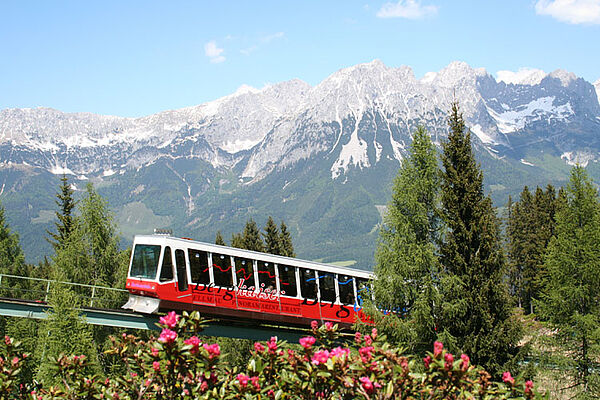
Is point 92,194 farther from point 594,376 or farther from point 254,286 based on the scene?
point 594,376

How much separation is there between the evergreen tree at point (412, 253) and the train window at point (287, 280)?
147 inches

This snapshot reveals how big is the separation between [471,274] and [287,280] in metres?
7.69

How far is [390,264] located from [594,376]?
892 centimetres

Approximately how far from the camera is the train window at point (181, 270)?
2120 cm

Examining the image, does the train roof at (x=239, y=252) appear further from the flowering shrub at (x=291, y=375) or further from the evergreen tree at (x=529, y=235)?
the evergreen tree at (x=529, y=235)

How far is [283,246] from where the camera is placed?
174 feet

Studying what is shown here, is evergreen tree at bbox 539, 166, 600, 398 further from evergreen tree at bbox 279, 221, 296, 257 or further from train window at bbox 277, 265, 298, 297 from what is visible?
evergreen tree at bbox 279, 221, 296, 257

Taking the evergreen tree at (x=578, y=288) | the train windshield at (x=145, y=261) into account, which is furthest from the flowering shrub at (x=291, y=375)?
the evergreen tree at (x=578, y=288)

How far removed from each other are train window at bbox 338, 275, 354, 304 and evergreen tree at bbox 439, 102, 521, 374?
478 cm

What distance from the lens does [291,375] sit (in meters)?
5.96

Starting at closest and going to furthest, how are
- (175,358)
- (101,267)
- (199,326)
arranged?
(175,358)
(199,326)
(101,267)

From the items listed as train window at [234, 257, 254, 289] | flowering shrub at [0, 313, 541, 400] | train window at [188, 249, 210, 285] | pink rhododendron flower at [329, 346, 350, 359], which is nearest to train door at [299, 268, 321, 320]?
train window at [234, 257, 254, 289]

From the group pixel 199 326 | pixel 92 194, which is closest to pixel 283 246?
pixel 92 194

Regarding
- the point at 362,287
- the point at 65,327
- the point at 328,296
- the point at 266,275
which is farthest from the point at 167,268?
the point at 362,287
